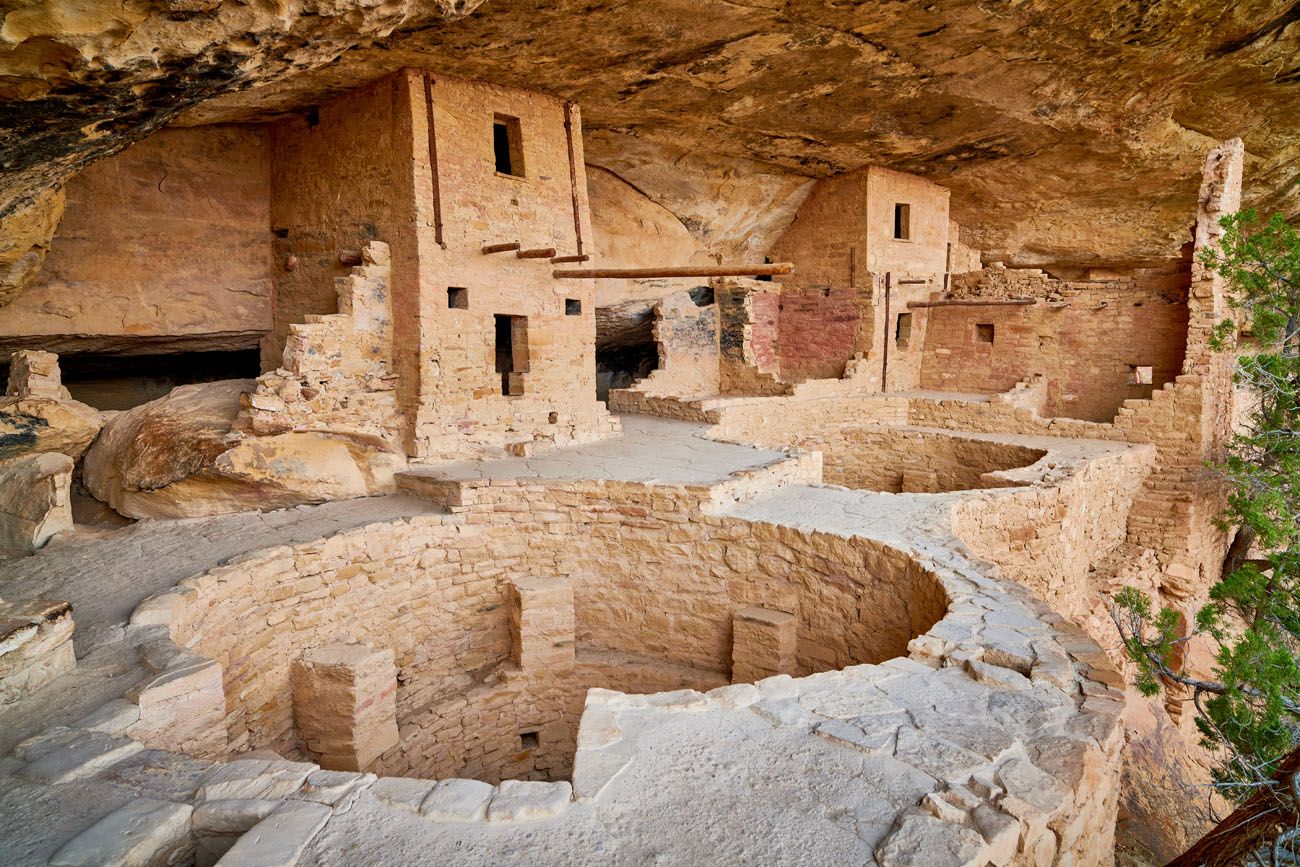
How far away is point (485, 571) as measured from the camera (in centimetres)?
640

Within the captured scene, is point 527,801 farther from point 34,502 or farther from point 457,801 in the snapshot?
point 34,502

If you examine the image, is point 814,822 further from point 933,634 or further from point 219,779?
point 219,779

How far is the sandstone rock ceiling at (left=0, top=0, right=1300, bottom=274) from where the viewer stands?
3.27 metres

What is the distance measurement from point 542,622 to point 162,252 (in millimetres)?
5316

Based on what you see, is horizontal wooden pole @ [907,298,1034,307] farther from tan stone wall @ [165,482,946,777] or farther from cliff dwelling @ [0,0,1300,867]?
tan stone wall @ [165,482,946,777]

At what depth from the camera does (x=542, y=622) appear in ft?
20.4

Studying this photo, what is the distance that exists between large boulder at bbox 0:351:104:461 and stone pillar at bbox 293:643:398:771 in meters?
2.93

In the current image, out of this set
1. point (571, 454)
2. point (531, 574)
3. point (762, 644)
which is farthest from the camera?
point (571, 454)

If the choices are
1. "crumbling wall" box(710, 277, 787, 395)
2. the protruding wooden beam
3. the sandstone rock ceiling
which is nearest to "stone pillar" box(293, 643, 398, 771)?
the sandstone rock ceiling

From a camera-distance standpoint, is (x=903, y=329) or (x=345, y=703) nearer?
(x=345, y=703)

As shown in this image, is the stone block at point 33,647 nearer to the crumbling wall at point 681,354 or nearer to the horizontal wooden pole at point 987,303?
the crumbling wall at point 681,354

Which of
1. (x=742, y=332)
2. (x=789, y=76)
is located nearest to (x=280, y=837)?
(x=789, y=76)

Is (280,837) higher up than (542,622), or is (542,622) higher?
(280,837)

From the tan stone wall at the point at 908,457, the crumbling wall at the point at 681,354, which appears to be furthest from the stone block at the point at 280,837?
the crumbling wall at the point at 681,354
